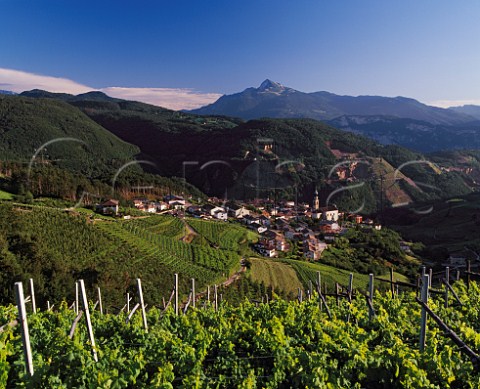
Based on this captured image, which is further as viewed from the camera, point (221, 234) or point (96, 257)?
point (221, 234)

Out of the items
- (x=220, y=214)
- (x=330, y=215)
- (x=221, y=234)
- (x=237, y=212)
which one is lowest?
(x=330, y=215)

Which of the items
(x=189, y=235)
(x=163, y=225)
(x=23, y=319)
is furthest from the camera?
(x=163, y=225)

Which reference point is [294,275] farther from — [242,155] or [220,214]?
[242,155]

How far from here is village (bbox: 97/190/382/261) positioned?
43909 mm

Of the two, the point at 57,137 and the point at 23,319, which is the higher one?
the point at 57,137

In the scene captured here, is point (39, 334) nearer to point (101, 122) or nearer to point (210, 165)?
point (210, 165)

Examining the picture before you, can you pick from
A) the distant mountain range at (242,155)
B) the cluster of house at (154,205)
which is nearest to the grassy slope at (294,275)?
the cluster of house at (154,205)

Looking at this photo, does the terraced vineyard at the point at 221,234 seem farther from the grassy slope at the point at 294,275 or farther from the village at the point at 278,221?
the grassy slope at the point at 294,275

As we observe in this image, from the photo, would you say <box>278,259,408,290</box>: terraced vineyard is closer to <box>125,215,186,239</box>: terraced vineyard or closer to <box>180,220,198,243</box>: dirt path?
<box>180,220,198,243</box>: dirt path

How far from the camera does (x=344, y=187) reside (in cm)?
8912

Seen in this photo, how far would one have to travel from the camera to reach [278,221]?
61156mm

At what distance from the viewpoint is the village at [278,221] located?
1729 inches

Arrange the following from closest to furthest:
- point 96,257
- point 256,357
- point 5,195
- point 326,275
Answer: point 256,357
point 96,257
point 326,275
point 5,195

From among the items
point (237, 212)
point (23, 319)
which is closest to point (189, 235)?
point (237, 212)
